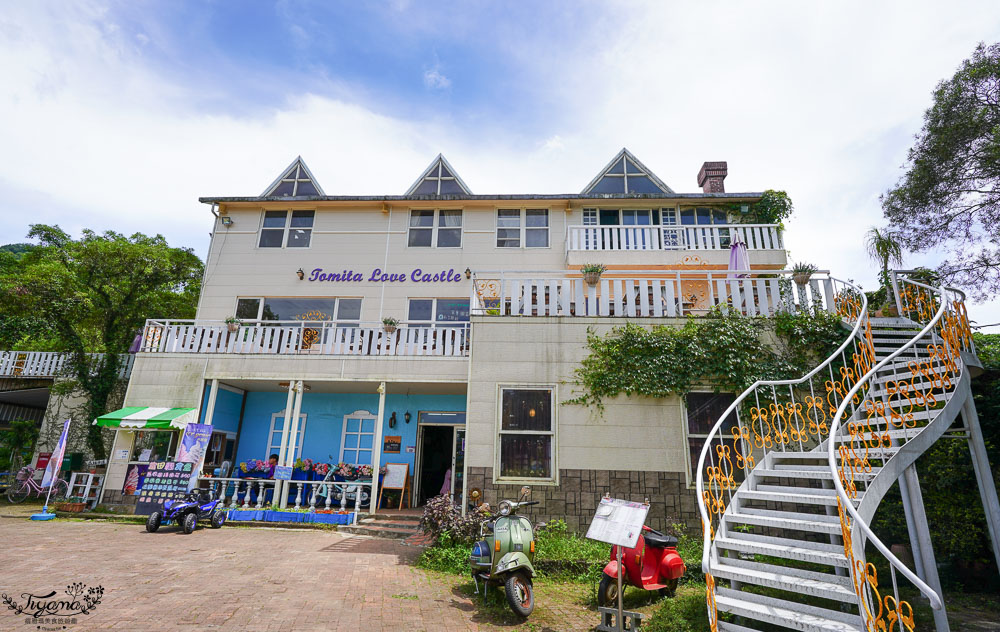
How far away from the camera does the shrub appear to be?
7.47 m

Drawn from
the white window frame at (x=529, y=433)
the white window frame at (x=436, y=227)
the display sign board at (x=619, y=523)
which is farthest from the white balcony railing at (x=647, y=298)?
the white window frame at (x=436, y=227)

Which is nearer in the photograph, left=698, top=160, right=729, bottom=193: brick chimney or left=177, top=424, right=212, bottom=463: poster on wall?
left=177, top=424, right=212, bottom=463: poster on wall

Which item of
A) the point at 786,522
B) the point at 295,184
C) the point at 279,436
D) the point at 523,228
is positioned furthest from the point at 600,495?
the point at 295,184

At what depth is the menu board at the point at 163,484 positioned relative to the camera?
9.66 meters

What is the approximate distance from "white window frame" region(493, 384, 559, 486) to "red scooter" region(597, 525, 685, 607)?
8.83ft

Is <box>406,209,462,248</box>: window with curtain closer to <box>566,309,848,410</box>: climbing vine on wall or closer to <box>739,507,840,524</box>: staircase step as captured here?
<box>566,309,848,410</box>: climbing vine on wall

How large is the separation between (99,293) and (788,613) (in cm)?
1820

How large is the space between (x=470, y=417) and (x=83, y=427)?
12.7 meters

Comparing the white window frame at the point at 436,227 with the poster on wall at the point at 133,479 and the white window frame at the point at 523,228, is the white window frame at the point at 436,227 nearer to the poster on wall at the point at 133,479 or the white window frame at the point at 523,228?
the white window frame at the point at 523,228

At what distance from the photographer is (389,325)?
11.3 meters

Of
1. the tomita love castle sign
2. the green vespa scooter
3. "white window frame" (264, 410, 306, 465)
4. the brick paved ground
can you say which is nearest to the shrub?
the brick paved ground

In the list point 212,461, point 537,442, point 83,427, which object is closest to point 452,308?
point 537,442

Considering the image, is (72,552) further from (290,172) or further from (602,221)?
(602,221)

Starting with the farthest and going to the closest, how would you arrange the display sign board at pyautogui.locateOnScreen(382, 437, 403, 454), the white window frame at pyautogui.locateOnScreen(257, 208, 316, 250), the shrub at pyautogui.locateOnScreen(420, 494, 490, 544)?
1. the white window frame at pyautogui.locateOnScreen(257, 208, 316, 250)
2. the display sign board at pyautogui.locateOnScreen(382, 437, 403, 454)
3. the shrub at pyautogui.locateOnScreen(420, 494, 490, 544)
